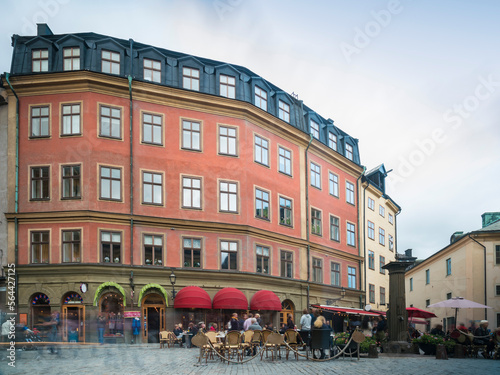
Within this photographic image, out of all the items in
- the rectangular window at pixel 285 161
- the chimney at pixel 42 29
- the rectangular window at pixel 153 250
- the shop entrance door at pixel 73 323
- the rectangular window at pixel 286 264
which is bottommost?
the shop entrance door at pixel 73 323

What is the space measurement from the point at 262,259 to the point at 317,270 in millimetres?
7634

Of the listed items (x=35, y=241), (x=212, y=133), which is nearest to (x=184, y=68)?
(x=212, y=133)

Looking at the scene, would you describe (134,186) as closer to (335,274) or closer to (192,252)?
(192,252)

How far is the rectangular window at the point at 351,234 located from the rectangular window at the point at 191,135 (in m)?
19.2

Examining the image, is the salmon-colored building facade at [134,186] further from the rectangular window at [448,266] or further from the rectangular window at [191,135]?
the rectangular window at [448,266]

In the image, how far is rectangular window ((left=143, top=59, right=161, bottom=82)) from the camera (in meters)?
37.8

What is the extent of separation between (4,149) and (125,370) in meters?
22.3

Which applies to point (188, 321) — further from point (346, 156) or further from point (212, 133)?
point (346, 156)


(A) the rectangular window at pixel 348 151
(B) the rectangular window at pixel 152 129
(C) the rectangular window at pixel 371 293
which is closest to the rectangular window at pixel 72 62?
(B) the rectangular window at pixel 152 129

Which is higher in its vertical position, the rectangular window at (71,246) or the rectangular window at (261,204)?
the rectangular window at (261,204)

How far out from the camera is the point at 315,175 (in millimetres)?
47719

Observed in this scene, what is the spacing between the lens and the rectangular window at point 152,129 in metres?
37.1

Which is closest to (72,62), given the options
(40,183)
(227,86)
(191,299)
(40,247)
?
(40,183)

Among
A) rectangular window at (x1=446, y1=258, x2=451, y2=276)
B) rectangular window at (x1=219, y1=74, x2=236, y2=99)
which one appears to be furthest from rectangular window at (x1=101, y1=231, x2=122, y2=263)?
rectangular window at (x1=446, y1=258, x2=451, y2=276)
